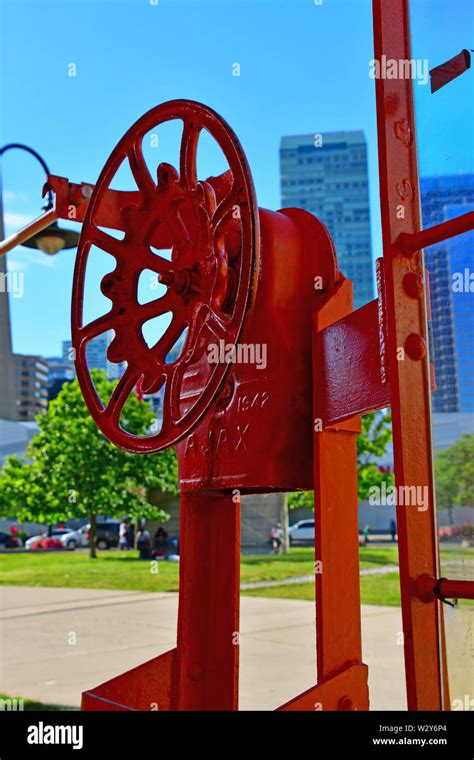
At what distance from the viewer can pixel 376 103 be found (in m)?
1.75

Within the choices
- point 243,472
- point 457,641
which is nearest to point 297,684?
point 243,472

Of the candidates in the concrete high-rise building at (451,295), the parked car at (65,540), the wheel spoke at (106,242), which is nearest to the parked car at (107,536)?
the parked car at (65,540)

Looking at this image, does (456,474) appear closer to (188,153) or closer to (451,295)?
(451,295)

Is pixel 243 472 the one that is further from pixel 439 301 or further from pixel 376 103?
pixel 376 103

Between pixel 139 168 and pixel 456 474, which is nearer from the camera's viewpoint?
pixel 456 474

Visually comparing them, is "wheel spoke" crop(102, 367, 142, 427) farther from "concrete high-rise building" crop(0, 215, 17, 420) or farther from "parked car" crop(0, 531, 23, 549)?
"parked car" crop(0, 531, 23, 549)

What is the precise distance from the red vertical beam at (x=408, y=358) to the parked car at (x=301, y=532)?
3183cm

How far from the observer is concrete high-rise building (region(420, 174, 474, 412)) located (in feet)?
5.87

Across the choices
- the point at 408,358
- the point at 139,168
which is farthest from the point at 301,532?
the point at 408,358

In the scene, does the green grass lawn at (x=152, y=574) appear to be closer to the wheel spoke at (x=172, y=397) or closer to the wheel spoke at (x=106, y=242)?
the wheel spoke at (x=106, y=242)

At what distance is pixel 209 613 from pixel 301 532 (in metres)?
31.7

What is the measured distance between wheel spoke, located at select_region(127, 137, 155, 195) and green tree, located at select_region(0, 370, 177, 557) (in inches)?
727

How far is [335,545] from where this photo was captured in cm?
208

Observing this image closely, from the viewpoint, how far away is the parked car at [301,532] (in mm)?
33188
